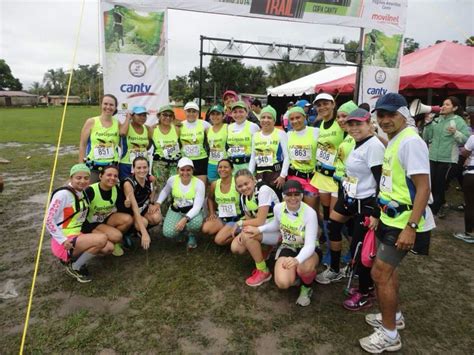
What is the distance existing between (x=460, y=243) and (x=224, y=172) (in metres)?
3.52

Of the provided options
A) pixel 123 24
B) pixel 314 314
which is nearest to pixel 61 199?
pixel 314 314

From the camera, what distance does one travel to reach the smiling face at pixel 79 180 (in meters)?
3.37

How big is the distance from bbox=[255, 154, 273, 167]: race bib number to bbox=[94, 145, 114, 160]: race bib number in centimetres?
180

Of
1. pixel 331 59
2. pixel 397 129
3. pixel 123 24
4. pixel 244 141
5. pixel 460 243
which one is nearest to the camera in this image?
pixel 397 129

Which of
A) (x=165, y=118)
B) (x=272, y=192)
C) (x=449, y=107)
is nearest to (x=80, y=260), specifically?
(x=165, y=118)

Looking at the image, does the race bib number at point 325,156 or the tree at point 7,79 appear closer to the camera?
the race bib number at point 325,156

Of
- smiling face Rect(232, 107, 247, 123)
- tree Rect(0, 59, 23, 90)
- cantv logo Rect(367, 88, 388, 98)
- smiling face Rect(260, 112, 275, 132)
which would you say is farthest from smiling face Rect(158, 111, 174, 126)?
tree Rect(0, 59, 23, 90)

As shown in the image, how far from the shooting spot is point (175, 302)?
3094 mm

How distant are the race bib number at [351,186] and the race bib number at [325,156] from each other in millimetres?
532

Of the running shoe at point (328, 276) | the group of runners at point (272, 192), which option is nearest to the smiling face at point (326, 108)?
the group of runners at point (272, 192)

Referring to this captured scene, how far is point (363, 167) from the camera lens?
2.85 meters

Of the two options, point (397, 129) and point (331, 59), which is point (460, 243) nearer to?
point (397, 129)

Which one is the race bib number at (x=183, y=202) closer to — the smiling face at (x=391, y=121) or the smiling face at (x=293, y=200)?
the smiling face at (x=293, y=200)

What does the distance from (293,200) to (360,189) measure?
1.96 ft
